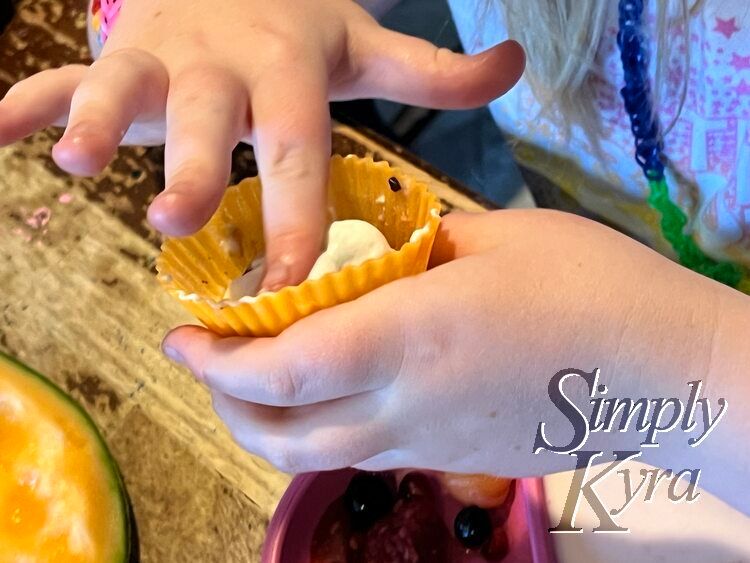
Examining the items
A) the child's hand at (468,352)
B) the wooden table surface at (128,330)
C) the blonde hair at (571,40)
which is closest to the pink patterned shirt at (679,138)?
the blonde hair at (571,40)

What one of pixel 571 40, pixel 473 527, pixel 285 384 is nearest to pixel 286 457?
pixel 285 384

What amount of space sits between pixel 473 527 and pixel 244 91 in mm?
306

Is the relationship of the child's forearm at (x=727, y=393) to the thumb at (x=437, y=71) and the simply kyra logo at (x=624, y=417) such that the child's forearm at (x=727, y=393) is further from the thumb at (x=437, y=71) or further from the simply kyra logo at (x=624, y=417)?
the thumb at (x=437, y=71)

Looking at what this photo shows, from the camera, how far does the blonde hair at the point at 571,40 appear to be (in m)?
0.58

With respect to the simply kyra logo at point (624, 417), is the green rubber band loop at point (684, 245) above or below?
below

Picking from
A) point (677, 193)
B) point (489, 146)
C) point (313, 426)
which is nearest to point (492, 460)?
point (313, 426)

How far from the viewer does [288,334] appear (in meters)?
0.34

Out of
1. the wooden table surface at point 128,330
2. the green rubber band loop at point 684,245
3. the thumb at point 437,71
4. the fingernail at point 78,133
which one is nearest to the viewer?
the fingernail at point 78,133

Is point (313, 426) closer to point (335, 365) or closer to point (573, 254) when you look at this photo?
point (335, 365)

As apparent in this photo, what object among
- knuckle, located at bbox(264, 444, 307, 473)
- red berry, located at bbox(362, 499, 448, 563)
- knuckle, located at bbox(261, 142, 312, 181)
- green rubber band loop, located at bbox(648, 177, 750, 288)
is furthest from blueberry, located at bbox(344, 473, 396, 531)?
green rubber band loop, located at bbox(648, 177, 750, 288)

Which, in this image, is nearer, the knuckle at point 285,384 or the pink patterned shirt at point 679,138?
the knuckle at point 285,384

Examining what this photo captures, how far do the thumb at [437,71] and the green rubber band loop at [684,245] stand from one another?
292 mm

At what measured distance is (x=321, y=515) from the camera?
507 mm

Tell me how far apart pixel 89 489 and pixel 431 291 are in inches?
12.8
